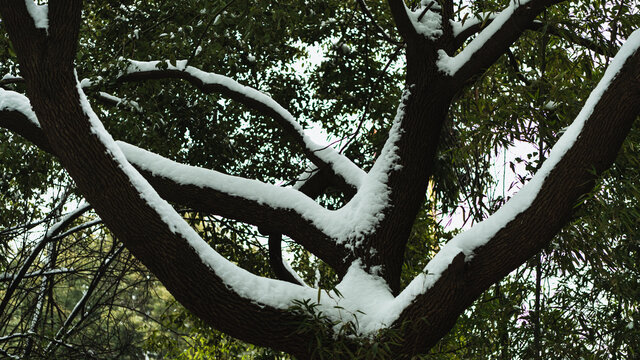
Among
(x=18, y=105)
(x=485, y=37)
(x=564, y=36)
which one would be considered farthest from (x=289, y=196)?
(x=564, y=36)

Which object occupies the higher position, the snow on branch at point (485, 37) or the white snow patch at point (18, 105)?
the snow on branch at point (485, 37)

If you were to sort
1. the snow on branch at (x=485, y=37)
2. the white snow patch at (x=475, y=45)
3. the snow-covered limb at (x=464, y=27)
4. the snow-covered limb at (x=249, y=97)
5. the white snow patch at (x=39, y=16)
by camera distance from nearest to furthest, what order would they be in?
the white snow patch at (x=39, y=16)
the snow on branch at (x=485, y=37)
the white snow patch at (x=475, y=45)
the snow-covered limb at (x=464, y=27)
the snow-covered limb at (x=249, y=97)

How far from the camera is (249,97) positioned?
5.25m

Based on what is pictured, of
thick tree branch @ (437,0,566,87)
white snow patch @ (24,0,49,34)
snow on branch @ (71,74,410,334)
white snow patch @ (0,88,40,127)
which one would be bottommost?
snow on branch @ (71,74,410,334)

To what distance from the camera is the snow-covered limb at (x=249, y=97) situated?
203 inches

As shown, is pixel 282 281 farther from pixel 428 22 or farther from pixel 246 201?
pixel 428 22

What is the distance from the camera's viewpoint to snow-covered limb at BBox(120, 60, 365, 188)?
5.16 m

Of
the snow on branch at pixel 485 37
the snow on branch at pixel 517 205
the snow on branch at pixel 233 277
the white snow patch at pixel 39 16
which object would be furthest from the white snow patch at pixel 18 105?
the snow on branch at pixel 485 37

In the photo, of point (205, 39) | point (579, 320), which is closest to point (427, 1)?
point (205, 39)

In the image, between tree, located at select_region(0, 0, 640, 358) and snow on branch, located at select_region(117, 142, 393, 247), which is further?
snow on branch, located at select_region(117, 142, 393, 247)

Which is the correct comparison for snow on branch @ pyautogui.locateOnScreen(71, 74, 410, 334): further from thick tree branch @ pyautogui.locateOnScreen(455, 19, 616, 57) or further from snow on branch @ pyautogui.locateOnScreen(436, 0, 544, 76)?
thick tree branch @ pyautogui.locateOnScreen(455, 19, 616, 57)

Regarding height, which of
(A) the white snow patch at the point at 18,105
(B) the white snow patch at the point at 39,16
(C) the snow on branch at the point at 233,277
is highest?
(A) the white snow patch at the point at 18,105

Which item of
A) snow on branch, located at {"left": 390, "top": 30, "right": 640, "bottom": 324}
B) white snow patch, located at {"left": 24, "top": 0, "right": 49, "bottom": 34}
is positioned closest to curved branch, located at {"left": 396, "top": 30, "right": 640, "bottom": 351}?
snow on branch, located at {"left": 390, "top": 30, "right": 640, "bottom": 324}

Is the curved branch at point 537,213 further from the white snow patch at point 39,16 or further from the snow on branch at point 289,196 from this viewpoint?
the white snow patch at point 39,16
